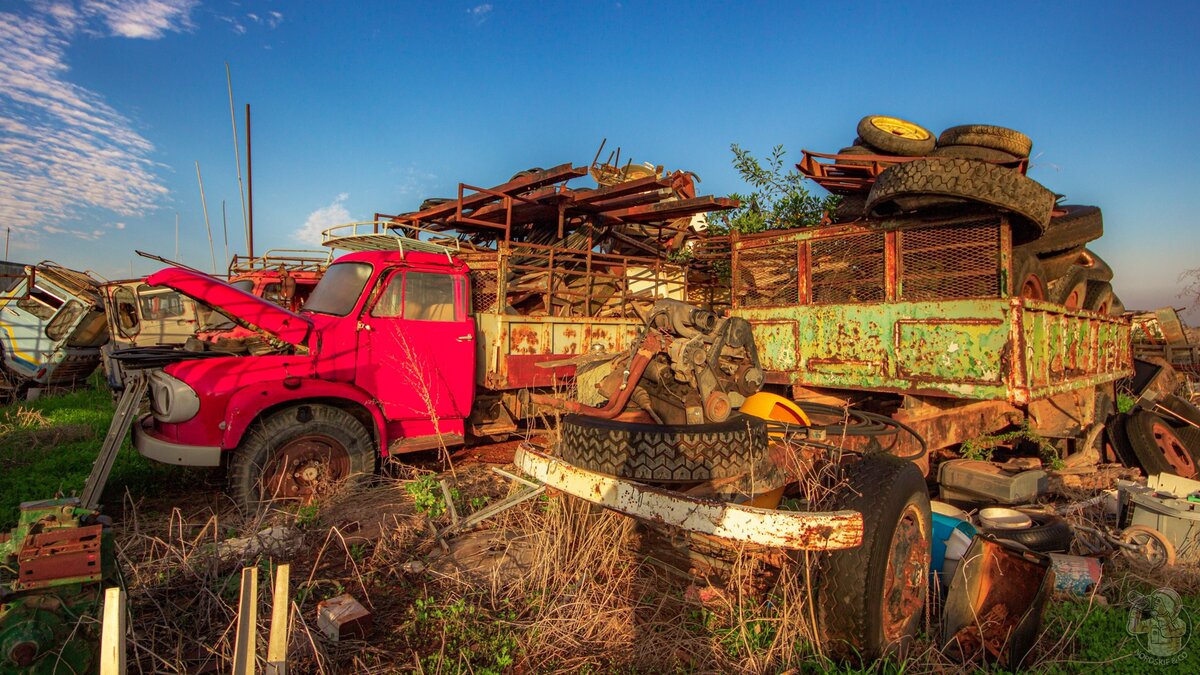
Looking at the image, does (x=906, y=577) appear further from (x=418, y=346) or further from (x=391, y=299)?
(x=391, y=299)

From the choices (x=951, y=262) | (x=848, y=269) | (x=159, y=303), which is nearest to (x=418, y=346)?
(x=848, y=269)

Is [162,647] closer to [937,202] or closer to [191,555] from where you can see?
[191,555]

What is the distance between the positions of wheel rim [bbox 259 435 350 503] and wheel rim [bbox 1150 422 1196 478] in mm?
7577

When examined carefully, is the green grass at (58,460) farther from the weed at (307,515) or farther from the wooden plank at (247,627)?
the wooden plank at (247,627)

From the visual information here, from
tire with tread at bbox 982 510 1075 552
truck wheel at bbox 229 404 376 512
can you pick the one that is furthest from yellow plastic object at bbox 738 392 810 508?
truck wheel at bbox 229 404 376 512

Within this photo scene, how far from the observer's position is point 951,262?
4.93 m

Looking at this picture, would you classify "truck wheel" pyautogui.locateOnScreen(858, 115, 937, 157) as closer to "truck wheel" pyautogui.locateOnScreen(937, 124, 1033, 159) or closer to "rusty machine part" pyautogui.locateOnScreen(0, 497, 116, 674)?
"truck wheel" pyautogui.locateOnScreen(937, 124, 1033, 159)

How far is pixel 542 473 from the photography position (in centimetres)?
254

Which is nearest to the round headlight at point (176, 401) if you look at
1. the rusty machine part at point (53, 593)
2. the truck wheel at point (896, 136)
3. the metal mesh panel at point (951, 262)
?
the rusty machine part at point (53, 593)

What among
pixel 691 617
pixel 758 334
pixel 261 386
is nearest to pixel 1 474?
pixel 261 386

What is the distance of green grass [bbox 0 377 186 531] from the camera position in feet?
15.1

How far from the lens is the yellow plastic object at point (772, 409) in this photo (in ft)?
10.2

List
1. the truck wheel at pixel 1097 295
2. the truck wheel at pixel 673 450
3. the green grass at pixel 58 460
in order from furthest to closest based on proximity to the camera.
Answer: the truck wheel at pixel 1097 295
the green grass at pixel 58 460
the truck wheel at pixel 673 450

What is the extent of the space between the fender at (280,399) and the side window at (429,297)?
0.95 meters
